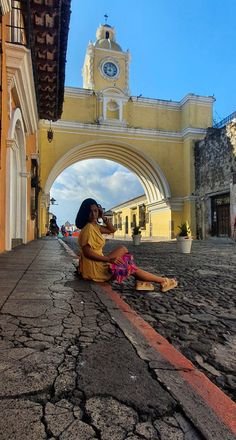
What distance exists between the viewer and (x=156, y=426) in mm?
1165

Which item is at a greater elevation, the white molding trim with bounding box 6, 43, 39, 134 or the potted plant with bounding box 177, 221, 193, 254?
the white molding trim with bounding box 6, 43, 39, 134

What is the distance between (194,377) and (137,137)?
75.7 ft

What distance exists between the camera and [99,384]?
4.75 feet

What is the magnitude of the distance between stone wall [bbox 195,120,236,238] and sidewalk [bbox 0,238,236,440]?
54.5 ft

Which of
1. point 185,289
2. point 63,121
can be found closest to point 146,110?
point 63,121

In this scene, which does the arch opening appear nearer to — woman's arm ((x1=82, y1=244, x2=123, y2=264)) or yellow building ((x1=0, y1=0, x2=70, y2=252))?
yellow building ((x1=0, y1=0, x2=70, y2=252))

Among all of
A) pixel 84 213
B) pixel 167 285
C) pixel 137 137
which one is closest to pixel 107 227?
pixel 84 213

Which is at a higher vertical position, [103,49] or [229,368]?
[103,49]

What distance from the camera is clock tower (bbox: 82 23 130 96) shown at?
25938 millimetres

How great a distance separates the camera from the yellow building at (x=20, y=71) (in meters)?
6.16

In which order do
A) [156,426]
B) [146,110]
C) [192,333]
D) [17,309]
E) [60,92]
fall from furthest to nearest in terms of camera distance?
[146,110] → [60,92] → [17,309] → [192,333] → [156,426]

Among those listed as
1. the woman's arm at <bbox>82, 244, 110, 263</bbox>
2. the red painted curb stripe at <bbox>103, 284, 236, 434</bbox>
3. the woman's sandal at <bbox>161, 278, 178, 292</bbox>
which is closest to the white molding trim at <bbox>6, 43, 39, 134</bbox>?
the woman's arm at <bbox>82, 244, 110, 263</bbox>

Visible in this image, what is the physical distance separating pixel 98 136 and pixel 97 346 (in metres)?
22.0

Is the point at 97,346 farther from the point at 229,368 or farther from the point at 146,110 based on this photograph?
the point at 146,110
